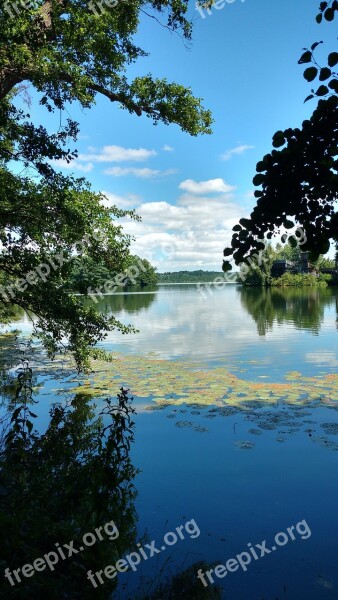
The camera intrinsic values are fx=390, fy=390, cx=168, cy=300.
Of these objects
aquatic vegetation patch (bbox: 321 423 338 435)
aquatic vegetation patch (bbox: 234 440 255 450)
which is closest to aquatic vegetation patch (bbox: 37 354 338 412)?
aquatic vegetation patch (bbox: 321 423 338 435)

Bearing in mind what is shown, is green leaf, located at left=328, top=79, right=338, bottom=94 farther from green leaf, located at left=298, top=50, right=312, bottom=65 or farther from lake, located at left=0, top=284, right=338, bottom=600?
lake, located at left=0, top=284, right=338, bottom=600

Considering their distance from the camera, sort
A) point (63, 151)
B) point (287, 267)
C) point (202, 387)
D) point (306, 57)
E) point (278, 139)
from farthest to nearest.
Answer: point (287, 267) → point (202, 387) → point (63, 151) → point (278, 139) → point (306, 57)

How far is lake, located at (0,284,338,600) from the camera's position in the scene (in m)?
4.72

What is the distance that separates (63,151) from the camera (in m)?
6.80

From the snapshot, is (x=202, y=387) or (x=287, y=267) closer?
(x=202, y=387)

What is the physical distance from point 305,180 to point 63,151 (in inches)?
217

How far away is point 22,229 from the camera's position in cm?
897

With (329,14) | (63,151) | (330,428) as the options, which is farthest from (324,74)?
(330,428)

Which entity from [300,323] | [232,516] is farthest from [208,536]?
[300,323]

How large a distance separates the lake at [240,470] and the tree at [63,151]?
131 inches

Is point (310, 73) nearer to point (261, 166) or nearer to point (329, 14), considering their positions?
point (329, 14)

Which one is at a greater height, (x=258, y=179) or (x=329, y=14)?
(x=329, y=14)

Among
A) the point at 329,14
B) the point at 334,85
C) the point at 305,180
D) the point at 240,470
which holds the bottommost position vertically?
the point at 240,470

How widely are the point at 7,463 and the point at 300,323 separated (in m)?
25.4
